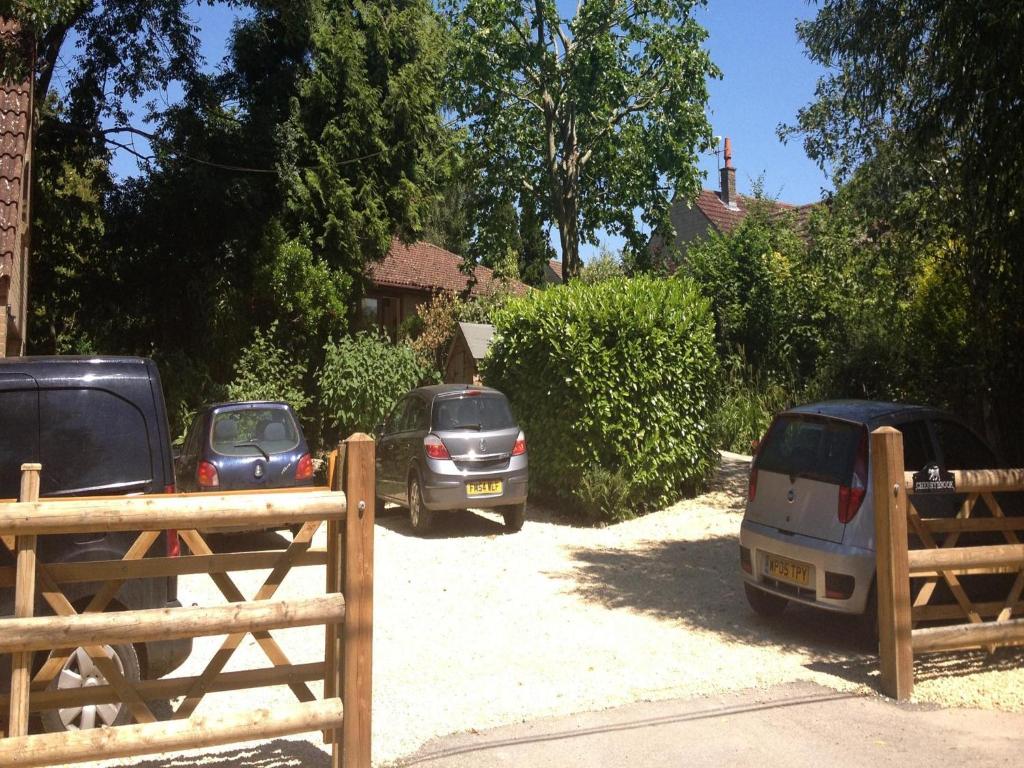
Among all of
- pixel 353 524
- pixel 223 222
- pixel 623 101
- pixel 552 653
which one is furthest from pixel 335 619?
pixel 623 101

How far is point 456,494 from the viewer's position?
1169cm

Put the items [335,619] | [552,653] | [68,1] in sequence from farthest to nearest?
1. [68,1]
2. [552,653]
3. [335,619]

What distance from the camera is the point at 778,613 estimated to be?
7.88 meters

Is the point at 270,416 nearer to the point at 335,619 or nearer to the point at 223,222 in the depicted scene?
the point at 223,222

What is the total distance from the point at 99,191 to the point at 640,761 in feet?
48.5

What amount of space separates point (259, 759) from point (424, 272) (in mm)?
28654

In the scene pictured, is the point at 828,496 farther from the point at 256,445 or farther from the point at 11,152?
the point at 11,152

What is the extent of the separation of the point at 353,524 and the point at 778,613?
4.82 meters

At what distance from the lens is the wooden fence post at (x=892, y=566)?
5.76 metres

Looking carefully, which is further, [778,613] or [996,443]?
[996,443]

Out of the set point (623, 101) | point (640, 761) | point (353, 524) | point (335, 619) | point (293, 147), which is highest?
point (623, 101)

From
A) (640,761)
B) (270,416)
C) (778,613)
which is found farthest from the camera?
(270,416)

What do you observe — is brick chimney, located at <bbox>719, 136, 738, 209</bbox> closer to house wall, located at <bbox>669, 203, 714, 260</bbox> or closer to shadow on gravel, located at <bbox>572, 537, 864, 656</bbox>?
house wall, located at <bbox>669, 203, 714, 260</bbox>

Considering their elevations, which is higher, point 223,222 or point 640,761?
point 223,222
